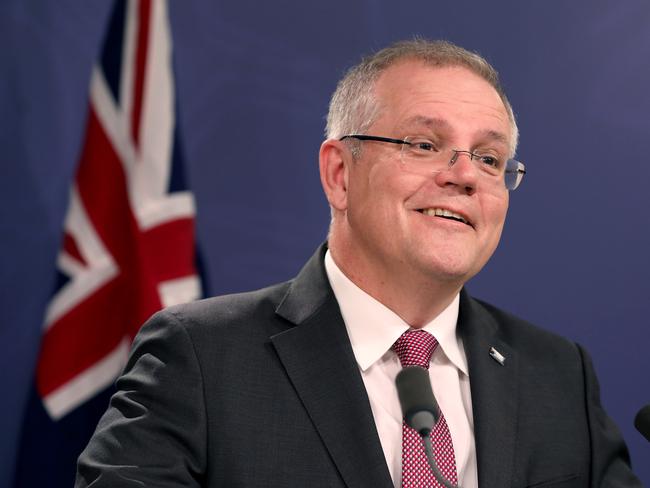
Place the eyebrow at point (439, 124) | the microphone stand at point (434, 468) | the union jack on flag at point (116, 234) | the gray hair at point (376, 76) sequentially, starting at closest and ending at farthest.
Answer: the microphone stand at point (434, 468) < the eyebrow at point (439, 124) < the gray hair at point (376, 76) < the union jack on flag at point (116, 234)

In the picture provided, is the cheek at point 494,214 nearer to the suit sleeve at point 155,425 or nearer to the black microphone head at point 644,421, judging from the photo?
the black microphone head at point 644,421

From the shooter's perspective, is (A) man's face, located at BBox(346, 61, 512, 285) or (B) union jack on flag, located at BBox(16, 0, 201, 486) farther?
(B) union jack on flag, located at BBox(16, 0, 201, 486)

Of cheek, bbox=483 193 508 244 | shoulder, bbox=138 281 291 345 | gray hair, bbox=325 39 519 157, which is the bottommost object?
shoulder, bbox=138 281 291 345

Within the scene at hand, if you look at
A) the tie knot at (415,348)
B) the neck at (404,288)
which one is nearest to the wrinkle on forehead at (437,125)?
the neck at (404,288)

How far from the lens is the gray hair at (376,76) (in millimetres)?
2057

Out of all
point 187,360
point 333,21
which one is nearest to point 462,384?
point 187,360

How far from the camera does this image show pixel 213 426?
1.70m

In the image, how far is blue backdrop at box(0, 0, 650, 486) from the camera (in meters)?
2.89

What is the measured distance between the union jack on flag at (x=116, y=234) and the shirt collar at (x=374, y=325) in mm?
865

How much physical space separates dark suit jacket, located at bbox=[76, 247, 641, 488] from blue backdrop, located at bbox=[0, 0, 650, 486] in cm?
86

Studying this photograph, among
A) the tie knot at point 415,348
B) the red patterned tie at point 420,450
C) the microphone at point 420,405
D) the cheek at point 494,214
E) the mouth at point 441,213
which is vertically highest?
the mouth at point 441,213

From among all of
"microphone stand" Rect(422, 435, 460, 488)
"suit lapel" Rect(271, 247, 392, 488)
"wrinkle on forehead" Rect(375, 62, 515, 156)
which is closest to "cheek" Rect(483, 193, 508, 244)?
"wrinkle on forehead" Rect(375, 62, 515, 156)

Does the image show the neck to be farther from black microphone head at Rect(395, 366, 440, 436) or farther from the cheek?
black microphone head at Rect(395, 366, 440, 436)

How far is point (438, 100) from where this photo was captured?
6.41 ft
